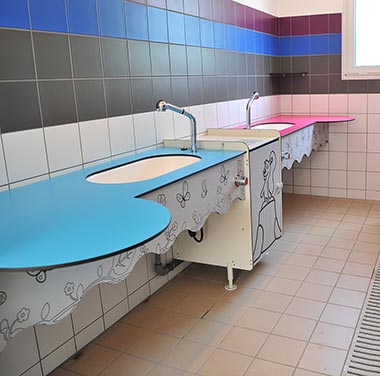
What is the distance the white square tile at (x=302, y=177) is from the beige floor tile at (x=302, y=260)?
5.56 feet

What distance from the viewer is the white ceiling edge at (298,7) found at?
167 inches

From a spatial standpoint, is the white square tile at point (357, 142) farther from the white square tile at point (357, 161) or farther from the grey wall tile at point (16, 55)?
the grey wall tile at point (16, 55)

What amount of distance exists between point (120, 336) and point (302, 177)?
3.01 metres

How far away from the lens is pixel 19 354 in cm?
189

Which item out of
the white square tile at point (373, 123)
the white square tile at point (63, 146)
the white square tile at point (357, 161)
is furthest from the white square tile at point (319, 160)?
the white square tile at point (63, 146)

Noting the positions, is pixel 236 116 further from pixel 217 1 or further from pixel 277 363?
pixel 277 363

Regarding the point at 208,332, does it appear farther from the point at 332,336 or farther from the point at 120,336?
the point at 332,336

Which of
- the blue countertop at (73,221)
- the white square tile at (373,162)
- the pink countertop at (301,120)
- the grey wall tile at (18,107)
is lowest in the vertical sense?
the white square tile at (373,162)

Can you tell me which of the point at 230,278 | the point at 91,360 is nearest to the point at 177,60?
the point at 230,278

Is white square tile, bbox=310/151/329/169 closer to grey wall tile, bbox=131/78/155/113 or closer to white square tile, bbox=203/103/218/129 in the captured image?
white square tile, bbox=203/103/218/129

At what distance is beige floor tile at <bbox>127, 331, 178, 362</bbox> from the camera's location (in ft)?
6.98

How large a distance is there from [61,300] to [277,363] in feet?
3.68

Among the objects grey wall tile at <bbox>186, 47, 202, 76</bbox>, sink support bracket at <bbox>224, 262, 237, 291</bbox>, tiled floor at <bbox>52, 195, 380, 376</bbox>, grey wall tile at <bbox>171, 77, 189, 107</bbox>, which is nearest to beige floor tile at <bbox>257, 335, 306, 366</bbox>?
tiled floor at <bbox>52, 195, 380, 376</bbox>

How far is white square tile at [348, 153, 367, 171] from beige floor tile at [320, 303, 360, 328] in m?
2.31
